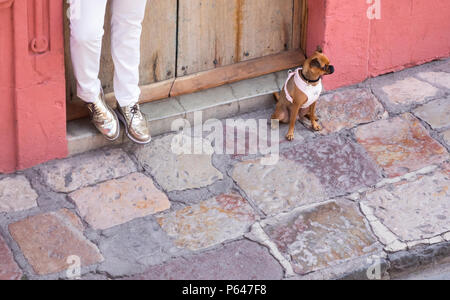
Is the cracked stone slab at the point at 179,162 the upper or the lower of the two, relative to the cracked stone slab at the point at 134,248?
upper

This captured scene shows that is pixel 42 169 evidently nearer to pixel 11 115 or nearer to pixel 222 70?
pixel 11 115

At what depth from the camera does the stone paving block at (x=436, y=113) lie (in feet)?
18.0

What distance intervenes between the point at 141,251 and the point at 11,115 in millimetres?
1034

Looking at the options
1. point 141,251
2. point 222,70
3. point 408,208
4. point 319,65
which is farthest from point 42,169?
point 408,208

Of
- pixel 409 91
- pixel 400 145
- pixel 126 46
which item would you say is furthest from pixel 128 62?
pixel 409 91

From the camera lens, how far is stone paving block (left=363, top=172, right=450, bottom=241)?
4.68 metres

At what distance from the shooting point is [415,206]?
15.9 ft

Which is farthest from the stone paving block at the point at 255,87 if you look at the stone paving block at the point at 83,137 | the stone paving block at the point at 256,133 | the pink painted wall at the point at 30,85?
the pink painted wall at the point at 30,85

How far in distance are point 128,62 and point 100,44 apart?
262mm

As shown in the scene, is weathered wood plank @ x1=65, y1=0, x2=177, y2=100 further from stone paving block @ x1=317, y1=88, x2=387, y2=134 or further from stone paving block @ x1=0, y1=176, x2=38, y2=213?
stone paving block @ x1=317, y1=88, x2=387, y2=134

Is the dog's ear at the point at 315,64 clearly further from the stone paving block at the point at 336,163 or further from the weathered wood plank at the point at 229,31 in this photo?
the weathered wood plank at the point at 229,31

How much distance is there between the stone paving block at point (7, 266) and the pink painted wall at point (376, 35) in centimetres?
235

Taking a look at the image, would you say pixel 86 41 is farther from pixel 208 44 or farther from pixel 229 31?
pixel 229 31

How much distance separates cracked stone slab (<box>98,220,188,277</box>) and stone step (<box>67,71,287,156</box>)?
67 cm
